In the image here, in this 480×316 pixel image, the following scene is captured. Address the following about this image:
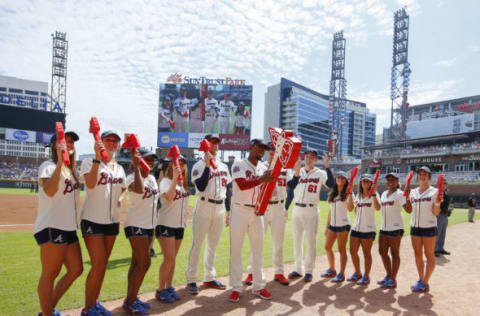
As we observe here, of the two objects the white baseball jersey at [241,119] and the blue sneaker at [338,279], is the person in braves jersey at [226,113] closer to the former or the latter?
the white baseball jersey at [241,119]

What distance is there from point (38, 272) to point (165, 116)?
130 feet

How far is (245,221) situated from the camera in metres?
4.70

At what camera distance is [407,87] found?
1971 inches

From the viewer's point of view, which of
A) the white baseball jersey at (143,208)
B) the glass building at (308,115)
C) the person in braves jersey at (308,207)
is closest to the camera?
the white baseball jersey at (143,208)

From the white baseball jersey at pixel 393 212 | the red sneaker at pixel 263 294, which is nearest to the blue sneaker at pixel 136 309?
the red sneaker at pixel 263 294

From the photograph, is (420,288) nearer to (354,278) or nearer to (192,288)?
(354,278)

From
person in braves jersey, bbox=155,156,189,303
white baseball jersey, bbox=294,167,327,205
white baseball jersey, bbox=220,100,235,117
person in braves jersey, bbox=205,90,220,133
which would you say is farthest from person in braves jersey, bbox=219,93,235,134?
person in braves jersey, bbox=155,156,189,303

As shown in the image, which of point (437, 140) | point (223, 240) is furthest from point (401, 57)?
point (223, 240)

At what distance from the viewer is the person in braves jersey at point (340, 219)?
598 cm

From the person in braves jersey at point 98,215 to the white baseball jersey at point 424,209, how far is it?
4.69 metres

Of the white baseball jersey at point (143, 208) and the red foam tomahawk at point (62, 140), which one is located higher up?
the red foam tomahawk at point (62, 140)

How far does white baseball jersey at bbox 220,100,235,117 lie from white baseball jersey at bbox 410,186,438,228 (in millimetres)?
38307

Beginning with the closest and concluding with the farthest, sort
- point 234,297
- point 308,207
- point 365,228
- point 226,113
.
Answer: point 234,297
point 365,228
point 308,207
point 226,113

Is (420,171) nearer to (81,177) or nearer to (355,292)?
(355,292)
